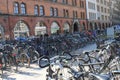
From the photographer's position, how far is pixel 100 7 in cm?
6059

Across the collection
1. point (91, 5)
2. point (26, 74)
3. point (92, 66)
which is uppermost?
point (91, 5)

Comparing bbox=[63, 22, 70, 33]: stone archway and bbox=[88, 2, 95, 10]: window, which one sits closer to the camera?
bbox=[63, 22, 70, 33]: stone archway

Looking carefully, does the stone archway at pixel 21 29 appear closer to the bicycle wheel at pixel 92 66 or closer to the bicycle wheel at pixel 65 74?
the bicycle wheel at pixel 65 74

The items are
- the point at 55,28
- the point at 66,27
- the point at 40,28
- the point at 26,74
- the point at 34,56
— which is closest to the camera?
the point at 26,74

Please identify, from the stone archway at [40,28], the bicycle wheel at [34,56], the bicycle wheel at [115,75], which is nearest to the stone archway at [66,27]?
the stone archway at [40,28]

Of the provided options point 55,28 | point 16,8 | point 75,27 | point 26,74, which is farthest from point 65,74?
point 75,27

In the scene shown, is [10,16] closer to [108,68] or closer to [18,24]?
[18,24]

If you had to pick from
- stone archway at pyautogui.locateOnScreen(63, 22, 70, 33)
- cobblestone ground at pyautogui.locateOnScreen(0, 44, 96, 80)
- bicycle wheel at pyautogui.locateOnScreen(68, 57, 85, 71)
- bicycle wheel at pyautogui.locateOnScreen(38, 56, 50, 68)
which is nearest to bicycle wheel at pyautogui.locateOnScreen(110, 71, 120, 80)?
bicycle wheel at pyautogui.locateOnScreen(68, 57, 85, 71)

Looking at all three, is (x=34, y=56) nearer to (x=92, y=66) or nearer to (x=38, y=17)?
(x=92, y=66)

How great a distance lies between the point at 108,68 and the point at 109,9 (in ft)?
210

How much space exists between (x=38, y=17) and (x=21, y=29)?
3651 mm

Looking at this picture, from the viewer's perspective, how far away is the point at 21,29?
87.8 ft

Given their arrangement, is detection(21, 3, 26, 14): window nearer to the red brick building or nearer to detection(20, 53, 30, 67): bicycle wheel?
the red brick building

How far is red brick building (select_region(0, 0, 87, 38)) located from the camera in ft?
80.9
